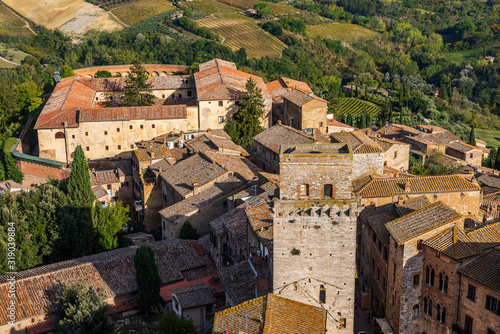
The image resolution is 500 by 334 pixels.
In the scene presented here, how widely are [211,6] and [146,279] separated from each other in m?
117

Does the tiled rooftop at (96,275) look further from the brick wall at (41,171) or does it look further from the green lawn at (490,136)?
the green lawn at (490,136)

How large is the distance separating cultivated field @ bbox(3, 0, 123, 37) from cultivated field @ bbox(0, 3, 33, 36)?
205 cm

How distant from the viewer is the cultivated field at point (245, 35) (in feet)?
389

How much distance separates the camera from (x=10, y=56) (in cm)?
11919

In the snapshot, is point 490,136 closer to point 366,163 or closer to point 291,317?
point 366,163

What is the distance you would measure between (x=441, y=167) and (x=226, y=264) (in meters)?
28.5

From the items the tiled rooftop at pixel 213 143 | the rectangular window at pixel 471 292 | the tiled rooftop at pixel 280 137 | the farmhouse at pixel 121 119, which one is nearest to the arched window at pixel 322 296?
the rectangular window at pixel 471 292

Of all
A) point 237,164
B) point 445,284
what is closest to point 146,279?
point 445,284

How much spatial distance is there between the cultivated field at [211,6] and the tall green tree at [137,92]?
247ft

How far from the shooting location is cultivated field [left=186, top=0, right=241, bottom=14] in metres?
138

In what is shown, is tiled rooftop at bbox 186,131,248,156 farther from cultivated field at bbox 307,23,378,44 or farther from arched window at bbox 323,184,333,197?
cultivated field at bbox 307,23,378,44

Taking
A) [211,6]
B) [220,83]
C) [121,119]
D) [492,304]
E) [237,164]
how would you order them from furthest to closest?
[211,6]
[220,83]
[121,119]
[237,164]
[492,304]

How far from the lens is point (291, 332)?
23.3m

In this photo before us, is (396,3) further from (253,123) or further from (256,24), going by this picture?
(253,123)
